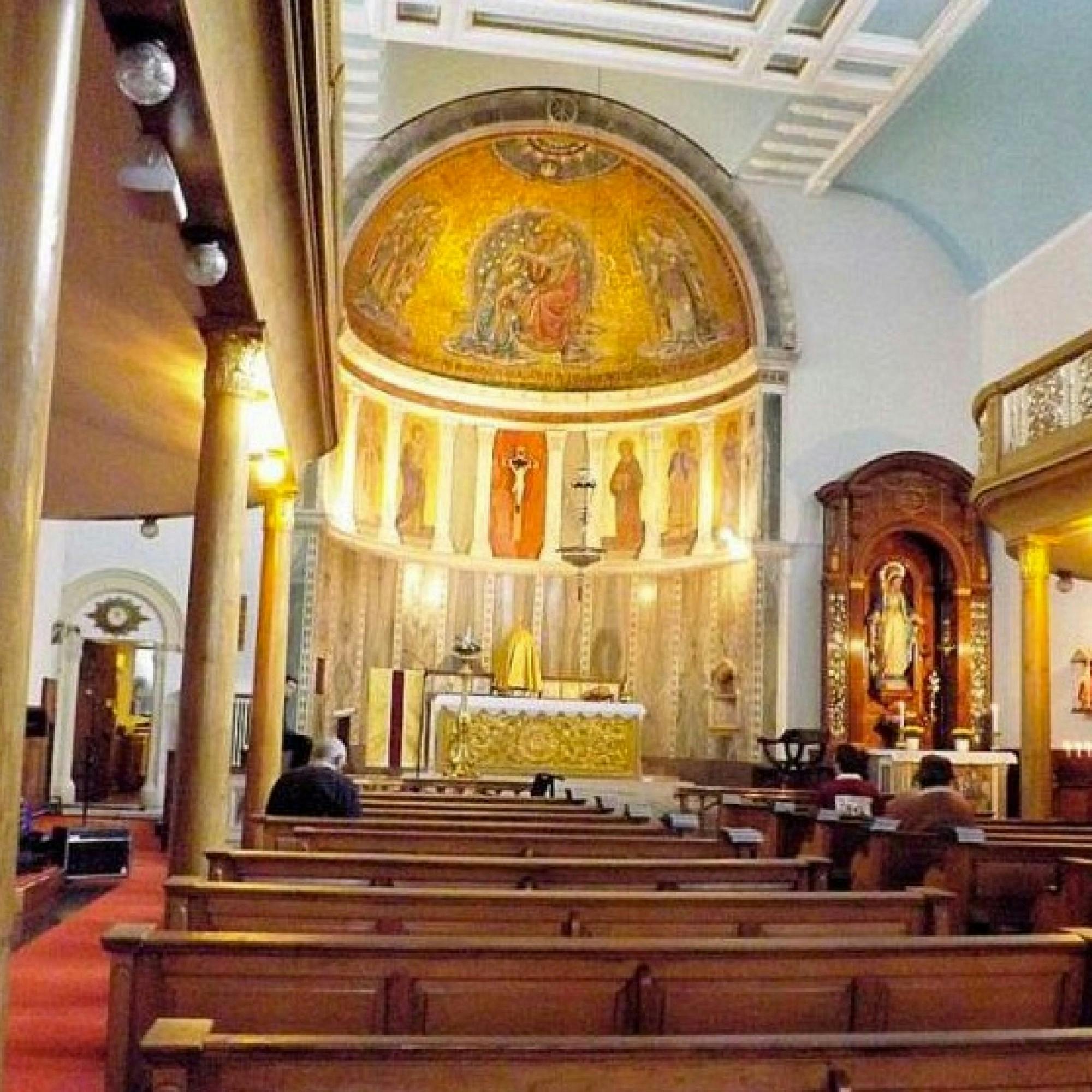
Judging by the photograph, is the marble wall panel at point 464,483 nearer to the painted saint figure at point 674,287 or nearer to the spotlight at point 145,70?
the painted saint figure at point 674,287

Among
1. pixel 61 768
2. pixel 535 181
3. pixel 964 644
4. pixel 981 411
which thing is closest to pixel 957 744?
pixel 964 644

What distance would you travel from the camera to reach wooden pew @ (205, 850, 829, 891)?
18.0 ft

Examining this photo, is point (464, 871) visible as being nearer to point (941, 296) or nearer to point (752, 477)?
point (752, 477)

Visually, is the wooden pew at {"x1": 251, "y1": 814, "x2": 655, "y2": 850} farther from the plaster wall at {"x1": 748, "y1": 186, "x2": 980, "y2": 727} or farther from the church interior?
the plaster wall at {"x1": 748, "y1": 186, "x2": 980, "y2": 727}

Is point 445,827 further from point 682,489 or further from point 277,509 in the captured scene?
point 682,489

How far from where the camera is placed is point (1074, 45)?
13.6 metres

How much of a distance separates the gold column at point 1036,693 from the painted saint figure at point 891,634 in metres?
4.56

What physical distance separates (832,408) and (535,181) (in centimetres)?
498

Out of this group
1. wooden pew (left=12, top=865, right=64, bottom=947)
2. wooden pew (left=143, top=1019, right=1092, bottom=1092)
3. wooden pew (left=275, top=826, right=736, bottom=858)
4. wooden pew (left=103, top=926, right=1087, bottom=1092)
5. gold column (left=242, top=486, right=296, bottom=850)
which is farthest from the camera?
gold column (left=242, top=486, right=296, bottom=850)

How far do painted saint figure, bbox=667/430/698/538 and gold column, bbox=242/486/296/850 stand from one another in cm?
830

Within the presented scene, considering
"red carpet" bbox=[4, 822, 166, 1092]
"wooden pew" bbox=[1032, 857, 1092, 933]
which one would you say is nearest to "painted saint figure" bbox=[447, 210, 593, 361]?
"red carpet" bbox=[4, 822, 166, 1092]

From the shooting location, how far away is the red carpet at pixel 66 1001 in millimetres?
4625

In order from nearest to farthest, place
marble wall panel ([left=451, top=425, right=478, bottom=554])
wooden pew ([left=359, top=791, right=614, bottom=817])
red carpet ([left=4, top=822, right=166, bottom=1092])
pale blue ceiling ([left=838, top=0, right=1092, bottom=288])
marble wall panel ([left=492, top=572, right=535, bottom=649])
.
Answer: red carpet ([left=4, top=822, right=166, bottom=1092]) < wooden pew ([left=359, top=791, right=614, bottom=817]) < pale blue ceiling ([left=838, top=0, right=1092, bottom=288]) < marble wall panel ([left=492, top=572, right=535, bottom=649]) < marble wall panel ([left=451, top=425, right=478, bottom=554])

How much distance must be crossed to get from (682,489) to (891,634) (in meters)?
3.50
